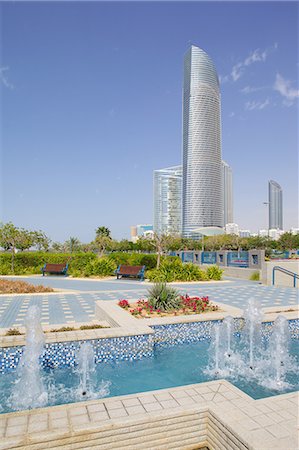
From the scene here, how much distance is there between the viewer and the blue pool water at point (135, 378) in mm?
4949

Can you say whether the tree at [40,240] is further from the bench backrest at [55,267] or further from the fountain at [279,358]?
the fountain at [279,358]

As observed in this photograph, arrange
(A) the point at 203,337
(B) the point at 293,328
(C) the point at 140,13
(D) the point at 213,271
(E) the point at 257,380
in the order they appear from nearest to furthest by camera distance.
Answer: (E) the point at 257,380
(A) the point at 203,337
(B) the point at 293,328
(C) the point at 140,13
(D) the point at 213,271

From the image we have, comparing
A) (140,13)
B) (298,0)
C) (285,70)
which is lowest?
(298,0)

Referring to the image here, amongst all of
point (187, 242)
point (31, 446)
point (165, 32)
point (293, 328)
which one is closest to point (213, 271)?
point (293, 328)

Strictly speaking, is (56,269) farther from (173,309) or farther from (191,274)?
(173,309)

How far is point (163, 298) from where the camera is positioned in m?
9.33

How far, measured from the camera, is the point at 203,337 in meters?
7.83

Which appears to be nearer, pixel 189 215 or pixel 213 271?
pixel 213 271

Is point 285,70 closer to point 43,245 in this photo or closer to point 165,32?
point 165,32

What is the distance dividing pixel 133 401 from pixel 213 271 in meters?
15.4

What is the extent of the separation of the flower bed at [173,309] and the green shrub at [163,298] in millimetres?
81

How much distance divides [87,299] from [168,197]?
14302 cm

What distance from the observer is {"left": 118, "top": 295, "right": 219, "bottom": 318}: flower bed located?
346 inches

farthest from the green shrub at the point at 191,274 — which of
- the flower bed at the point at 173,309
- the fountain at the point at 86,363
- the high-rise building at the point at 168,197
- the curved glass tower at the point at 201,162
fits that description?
the high-rise building at the point at 168,197
